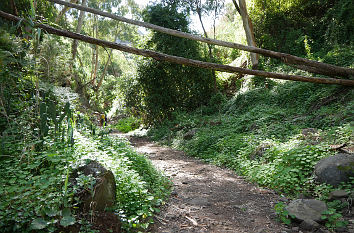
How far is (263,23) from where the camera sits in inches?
501

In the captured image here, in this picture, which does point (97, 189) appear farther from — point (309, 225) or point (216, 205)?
point (309, 225)

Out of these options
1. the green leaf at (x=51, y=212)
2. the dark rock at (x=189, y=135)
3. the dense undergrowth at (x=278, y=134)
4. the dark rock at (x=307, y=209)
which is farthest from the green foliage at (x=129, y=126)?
the green leaf at (x=51, y=212)

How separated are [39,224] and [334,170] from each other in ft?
13.1

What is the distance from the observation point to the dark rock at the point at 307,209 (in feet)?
9.82

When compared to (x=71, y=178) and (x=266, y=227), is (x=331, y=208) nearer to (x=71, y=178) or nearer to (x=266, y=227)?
(x=266, y=227)

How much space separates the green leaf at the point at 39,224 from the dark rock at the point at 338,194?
3.65 meters

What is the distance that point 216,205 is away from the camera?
3717 mm

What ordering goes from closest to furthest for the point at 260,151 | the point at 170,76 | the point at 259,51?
the point at 259,51
the point at 260,151
the point at 170,76

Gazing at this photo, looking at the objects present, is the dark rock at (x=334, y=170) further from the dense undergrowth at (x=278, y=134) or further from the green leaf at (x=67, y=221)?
the green leaf at (x=67, y=221)

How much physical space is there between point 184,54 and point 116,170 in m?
9.78

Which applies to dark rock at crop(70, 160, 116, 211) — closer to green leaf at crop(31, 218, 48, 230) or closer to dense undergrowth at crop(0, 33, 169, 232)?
dense undergrowth at crop(0, 33, 169, 232)

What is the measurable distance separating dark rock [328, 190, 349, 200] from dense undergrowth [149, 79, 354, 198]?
15 cm

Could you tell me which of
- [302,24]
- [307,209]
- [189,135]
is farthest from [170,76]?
[307,209]

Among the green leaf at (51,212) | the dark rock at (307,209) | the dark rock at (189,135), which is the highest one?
the green leaf at (51,212)
